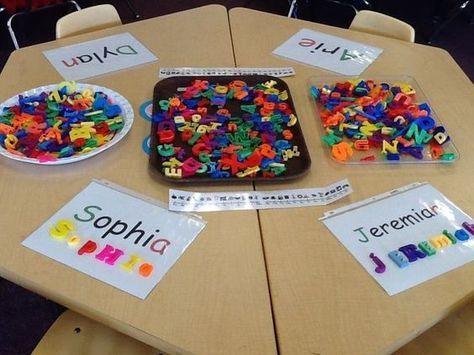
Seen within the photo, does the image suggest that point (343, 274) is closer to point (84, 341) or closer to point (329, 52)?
point (84, 341)

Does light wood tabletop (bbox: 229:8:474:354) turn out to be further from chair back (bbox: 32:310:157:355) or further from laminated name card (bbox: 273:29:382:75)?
chair back (bbox: 32:310:157:355)

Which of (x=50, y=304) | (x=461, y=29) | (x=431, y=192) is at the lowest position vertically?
(x=50, y=304)

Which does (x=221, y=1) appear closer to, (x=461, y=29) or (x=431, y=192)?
(x=461, y=29)

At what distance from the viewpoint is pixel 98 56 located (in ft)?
4.30

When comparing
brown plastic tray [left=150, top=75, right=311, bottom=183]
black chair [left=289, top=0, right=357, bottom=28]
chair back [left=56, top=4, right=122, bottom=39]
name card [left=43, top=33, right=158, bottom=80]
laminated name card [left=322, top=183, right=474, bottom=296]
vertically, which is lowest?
black chair [left=289, top=0, right=357, bottom=28]

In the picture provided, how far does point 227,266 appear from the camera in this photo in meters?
0.80

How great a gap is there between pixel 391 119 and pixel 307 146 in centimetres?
20

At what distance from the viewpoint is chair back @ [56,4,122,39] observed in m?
1.46

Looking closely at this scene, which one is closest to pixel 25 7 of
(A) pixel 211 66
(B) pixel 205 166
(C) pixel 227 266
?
(A) pixel 211 66

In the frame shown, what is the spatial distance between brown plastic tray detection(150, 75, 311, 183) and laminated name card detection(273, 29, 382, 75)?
18cm

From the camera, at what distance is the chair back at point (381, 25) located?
152 cm

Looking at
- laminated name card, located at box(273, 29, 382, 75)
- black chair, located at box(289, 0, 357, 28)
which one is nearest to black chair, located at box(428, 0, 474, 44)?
black chair, located at box(289, 0, 357, 28)

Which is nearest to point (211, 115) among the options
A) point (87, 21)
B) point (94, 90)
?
point (94, 90)

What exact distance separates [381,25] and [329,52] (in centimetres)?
30
